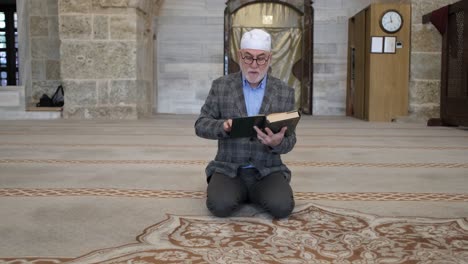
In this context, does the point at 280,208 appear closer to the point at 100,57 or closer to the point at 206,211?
the point at 206,211

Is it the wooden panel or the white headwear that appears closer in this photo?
the white headwear

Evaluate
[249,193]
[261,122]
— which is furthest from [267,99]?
[249,193]

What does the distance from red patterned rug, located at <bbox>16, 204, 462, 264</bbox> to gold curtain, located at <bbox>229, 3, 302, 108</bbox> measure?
27.5 ft

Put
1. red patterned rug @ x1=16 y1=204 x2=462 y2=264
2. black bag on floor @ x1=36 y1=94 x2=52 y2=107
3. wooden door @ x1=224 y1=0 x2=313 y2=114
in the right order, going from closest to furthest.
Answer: red patterned rug @ x1=16 y1=204 x2=462 y2=264 < black bag on floor @ x1=36 y1=94 x2=52 y2=107 < wooden door @ x1=224 y1=0 x2=313 y2=114

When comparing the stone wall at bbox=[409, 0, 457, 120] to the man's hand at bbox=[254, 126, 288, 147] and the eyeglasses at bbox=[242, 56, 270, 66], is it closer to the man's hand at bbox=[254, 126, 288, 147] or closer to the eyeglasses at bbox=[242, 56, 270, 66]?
the eyeglasses at bbox=[242, 56, 270, 66]

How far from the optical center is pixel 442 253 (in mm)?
1931

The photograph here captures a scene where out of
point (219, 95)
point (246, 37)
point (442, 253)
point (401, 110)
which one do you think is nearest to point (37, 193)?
point (219, 95)

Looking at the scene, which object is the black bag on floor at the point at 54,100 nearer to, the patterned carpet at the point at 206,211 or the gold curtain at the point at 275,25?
the gold curtain at the point at 275,25

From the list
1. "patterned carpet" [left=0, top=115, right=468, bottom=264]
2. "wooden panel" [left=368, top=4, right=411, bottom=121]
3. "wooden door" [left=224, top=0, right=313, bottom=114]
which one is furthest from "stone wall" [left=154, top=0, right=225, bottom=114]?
"patterned carpet" [left=0, top=115, right=468, bottom=264]

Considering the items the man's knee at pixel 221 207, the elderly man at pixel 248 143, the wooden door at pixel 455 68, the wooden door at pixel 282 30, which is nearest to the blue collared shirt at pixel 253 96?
the elderly man at pixel 248 143

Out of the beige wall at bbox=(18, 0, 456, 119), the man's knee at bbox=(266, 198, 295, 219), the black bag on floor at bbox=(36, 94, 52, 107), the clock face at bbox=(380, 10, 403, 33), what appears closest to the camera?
the man's knee at bbox=(266, 198, 295, 219)

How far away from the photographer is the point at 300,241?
2.07 meters

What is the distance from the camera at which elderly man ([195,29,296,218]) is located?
242cm

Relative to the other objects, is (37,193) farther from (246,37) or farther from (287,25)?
(287,25)
